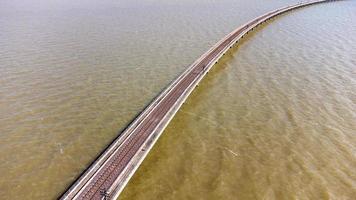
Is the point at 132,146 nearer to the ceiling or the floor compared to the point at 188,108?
nearer to the ceiling

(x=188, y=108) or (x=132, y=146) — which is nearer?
(x=132, y=146)

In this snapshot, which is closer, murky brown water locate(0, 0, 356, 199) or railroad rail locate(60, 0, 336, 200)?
railroad rail locate(60, 0, 336, 200)

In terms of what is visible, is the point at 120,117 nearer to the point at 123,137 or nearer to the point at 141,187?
the point at 123,137

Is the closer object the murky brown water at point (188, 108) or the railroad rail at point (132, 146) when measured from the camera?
the railroad rail at point (132, 146)

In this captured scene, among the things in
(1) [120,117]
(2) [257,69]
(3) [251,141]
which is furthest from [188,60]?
(3) [251,141]
